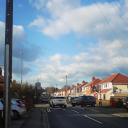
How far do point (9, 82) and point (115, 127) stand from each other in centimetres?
1217

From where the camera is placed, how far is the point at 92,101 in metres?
68.2

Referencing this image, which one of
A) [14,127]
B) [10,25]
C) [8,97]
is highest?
[10,25]

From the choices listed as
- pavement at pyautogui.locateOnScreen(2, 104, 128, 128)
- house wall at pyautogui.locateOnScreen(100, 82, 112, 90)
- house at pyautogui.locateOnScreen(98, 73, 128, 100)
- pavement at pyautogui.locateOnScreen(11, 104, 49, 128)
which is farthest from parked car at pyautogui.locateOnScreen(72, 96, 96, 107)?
house wall at pyautogui.locateOnScreen(100, 82, 112, 90)

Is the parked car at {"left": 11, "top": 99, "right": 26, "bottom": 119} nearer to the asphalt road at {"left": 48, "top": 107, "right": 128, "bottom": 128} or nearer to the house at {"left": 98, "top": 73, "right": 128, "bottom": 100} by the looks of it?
the asphalt road at {"left": 48, "top": 107, "right": 128, "bottom": 128}

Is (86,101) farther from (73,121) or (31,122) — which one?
(31,122)

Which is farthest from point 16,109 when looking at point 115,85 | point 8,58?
point 115,85

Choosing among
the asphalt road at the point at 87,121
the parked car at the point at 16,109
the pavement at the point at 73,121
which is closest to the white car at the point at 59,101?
the pavement at the point at 73,121

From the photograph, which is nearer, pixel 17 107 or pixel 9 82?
pixel 9 82

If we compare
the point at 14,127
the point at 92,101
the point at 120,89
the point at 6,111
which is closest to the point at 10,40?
the point at 6,111

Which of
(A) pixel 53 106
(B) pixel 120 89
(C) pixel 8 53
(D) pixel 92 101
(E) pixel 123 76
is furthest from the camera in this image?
(E) pixel 123 76

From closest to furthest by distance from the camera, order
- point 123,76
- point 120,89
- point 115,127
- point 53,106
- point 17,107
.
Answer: point 115,127
point 17,107
point 53,106
point 120,89
point 123,76

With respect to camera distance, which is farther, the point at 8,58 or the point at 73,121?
the point at 73,121

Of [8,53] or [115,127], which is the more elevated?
[8,53]

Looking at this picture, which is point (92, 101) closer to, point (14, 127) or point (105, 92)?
point (14, 127)
